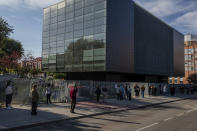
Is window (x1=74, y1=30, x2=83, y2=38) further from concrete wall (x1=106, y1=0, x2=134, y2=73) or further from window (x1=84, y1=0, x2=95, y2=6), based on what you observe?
concrete wall (x1=106, y1=0, x2=134, y2=73)

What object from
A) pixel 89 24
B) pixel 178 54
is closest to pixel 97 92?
pixel 89 24

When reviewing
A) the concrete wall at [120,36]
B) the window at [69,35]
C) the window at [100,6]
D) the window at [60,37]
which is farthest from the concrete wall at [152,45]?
the window at [60,37]

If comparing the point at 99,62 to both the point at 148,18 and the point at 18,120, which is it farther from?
the point at 18,120

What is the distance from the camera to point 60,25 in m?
44.6

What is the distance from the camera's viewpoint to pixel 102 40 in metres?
35.5

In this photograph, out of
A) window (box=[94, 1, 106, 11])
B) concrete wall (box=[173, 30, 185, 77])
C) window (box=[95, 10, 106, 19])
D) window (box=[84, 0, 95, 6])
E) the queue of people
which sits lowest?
the queue of people

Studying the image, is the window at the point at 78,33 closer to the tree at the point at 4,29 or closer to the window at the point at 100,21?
the window at the point at 100,21


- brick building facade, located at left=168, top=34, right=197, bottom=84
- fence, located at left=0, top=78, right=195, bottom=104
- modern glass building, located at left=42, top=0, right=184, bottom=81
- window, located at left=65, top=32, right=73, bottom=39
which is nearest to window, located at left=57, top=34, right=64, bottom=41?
modern glass building, located at left=42, top=0, right=184, bottom=81

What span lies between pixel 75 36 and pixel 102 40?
294 inches

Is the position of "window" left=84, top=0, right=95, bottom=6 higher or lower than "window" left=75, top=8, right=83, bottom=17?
higher

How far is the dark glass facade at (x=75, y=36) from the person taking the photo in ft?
119

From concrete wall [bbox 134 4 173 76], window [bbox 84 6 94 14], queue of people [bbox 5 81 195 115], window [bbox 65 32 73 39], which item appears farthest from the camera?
concrete wall [bbox 134 4 173 76]

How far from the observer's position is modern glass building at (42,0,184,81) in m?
36.1

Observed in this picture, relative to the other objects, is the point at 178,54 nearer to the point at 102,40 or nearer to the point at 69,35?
the point at 102,40
